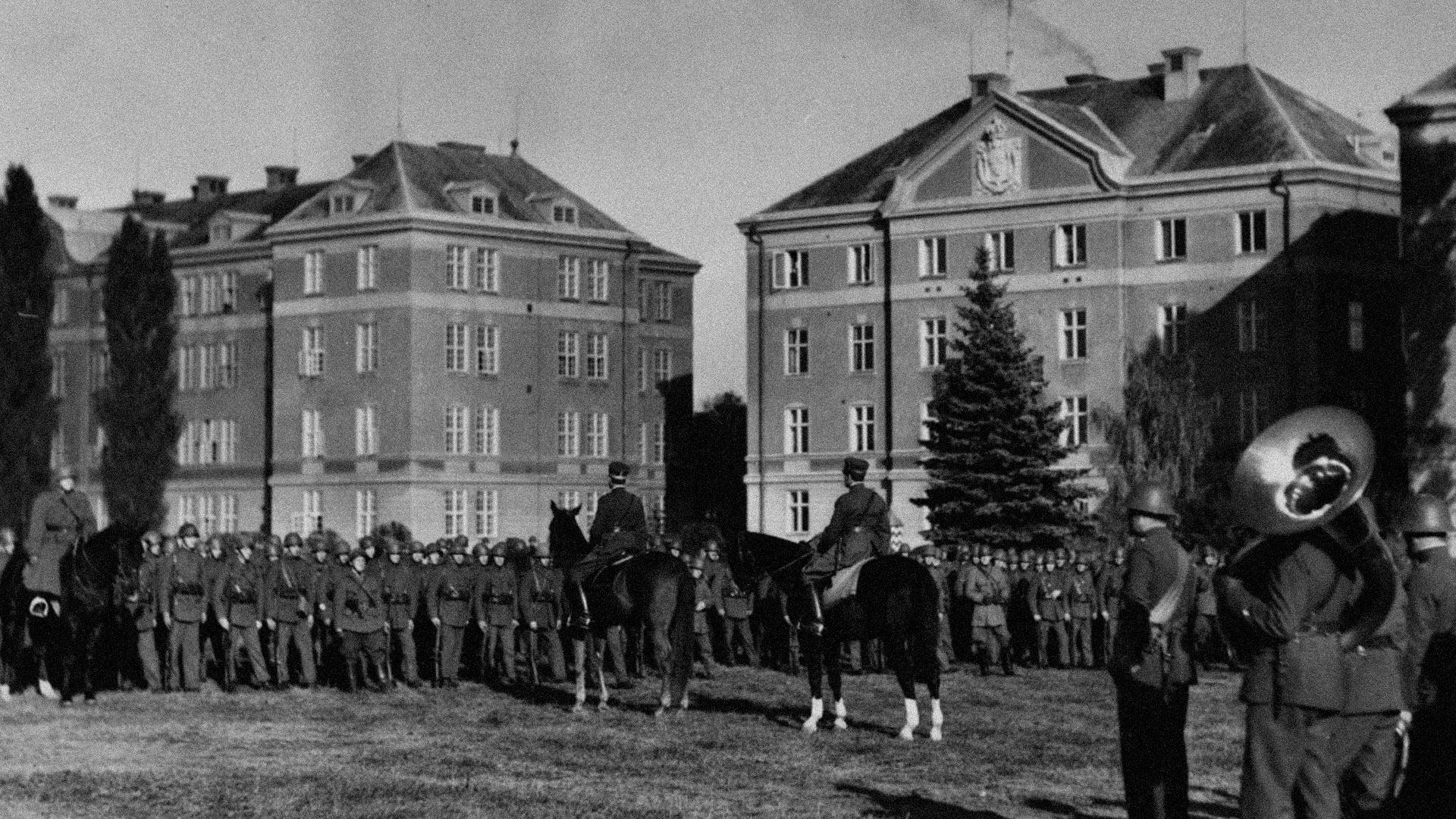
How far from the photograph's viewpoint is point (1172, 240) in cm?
7231

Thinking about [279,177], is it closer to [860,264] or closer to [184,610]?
[860,264]

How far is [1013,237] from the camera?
7475cm

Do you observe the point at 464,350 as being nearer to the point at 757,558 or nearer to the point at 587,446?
the point at 587,446

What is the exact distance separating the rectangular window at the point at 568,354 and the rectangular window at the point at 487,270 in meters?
3.52

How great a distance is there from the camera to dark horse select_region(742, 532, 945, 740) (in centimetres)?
2300

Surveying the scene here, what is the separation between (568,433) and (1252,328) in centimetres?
2652

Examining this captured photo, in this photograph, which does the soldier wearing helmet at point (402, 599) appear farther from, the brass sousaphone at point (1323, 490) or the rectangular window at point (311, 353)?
the rectangular window at point (311, 353)

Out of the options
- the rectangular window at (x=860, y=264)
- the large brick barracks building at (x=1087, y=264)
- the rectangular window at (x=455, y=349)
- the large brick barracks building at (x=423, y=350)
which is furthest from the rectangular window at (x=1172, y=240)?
the rectangular window at (x=455, y=349)

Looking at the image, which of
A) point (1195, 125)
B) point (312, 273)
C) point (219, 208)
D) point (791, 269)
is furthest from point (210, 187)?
point (1195, 125)

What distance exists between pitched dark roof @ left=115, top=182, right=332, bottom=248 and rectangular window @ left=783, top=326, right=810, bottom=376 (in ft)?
68.3

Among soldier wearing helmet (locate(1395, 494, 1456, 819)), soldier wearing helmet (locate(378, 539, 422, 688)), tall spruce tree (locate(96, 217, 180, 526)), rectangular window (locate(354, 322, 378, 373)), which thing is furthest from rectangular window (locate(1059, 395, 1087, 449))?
soldier wearing helmet (locate(1395, 494, 1456, 819))

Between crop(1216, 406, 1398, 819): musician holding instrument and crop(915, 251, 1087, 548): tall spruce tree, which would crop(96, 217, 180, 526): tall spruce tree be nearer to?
crop(915, 251, 1087, 548): tall spruce tree

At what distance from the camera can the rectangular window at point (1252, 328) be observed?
70.5 meters

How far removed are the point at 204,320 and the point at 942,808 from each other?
255ft
